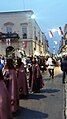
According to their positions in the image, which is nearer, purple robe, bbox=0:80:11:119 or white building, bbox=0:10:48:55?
purple robe, bbox=0:80:11:119

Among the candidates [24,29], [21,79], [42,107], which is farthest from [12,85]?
[24,29]

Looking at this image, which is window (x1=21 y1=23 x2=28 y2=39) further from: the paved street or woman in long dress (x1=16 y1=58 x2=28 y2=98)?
woman in long dress (x1=16 y1=58 x2=28 y2=98)

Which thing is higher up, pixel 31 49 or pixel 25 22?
pixel 25 22

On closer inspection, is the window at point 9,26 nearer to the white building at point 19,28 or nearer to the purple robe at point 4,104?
the white building at point 19,28

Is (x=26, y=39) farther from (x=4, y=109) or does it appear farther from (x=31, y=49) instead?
(x=4, y=109)

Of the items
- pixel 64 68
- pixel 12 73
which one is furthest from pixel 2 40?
pixel 12 73

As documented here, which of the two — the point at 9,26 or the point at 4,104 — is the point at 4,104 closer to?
the point at 4,104

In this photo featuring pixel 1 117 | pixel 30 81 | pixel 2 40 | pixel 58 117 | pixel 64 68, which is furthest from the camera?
pixel 2 40

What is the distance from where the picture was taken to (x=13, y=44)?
73500mm

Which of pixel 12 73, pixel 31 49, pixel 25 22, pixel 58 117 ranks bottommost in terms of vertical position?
pixel 58 117

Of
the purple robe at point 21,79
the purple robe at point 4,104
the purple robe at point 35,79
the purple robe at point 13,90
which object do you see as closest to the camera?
the purple robe at point 4,104

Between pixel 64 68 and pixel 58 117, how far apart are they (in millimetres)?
13384

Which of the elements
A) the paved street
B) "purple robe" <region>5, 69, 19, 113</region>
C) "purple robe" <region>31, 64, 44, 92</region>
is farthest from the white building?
"purple robe" <region>5, 69, 19, 113</region>

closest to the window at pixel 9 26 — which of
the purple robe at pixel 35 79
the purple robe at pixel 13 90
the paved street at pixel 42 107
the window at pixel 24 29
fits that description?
the window at pixel 24 29
